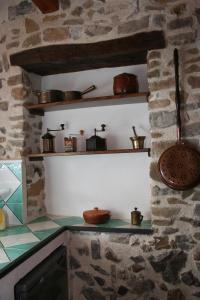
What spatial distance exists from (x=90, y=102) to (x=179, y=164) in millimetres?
867

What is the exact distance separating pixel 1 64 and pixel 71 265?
5.84 feet

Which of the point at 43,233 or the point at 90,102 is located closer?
the point at 43,233

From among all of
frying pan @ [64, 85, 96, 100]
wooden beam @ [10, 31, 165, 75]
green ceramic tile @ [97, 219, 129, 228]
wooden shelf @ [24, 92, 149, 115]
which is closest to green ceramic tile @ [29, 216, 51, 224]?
green ceramic tile @ [97, 219, 129, 228]

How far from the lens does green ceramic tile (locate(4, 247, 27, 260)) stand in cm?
158

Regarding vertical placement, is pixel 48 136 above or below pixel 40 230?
above

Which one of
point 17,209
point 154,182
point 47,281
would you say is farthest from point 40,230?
point 154,182

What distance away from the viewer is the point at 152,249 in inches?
78.4

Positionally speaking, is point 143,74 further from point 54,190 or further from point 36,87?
point 54,190

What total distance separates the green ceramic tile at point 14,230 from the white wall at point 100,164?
0.42 metres

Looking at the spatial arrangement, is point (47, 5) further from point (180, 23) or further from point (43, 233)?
point (43, 233)

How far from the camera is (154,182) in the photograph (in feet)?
6.54

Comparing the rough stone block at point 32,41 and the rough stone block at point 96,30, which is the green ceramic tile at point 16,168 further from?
the rough stone block at point 96,30

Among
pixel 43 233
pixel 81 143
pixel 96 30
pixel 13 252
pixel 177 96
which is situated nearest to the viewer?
pixel 13 252

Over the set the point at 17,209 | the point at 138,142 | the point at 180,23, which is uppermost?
the point at 180,23
